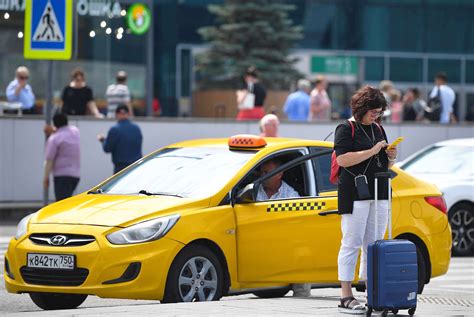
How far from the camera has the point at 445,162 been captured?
18.9 metres

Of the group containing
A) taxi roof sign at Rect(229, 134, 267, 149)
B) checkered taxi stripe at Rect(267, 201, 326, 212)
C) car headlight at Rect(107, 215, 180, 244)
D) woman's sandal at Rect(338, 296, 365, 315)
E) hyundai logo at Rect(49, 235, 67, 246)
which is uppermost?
taxi roof sign at Rect(229, 134, 267, 149)

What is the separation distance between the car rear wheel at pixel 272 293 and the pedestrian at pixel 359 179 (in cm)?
161

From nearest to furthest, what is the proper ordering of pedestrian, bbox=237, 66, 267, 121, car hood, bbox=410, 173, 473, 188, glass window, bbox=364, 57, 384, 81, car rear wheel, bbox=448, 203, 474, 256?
1. car rear wheel, bbox=448, 203, 474, 256
2. car hood, bbox=410, 173, 473, 188
3. pedestrian, bbox=237, 66, 267, 121
4. glass window, bbox=364, 57, 384, 81

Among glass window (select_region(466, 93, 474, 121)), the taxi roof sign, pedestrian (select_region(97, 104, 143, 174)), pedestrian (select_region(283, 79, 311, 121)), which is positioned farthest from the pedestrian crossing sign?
glass window (select_region(466, 93, 474, 121))

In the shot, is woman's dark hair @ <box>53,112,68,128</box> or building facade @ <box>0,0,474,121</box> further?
building facade @ <box>0,0,474,121</box>

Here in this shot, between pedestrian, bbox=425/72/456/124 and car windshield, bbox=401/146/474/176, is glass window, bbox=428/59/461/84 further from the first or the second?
car windshield, bbox=401/146/474/176

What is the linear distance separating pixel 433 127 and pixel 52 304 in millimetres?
14757

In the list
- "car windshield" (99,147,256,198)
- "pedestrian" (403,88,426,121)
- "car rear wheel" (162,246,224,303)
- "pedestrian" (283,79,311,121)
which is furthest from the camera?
"pedestrian" (403,88,426,121)

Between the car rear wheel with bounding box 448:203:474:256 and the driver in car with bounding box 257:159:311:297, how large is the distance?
21.1 feet

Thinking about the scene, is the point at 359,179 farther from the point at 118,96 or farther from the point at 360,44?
the point at 360,44

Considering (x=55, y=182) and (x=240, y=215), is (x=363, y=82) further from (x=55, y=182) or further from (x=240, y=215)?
(x=240, y=215)

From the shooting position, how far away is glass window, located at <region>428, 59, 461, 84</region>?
4147cm

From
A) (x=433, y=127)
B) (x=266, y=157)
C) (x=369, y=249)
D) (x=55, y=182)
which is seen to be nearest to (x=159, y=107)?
(x=433, y=127)

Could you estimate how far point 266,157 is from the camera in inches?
473
